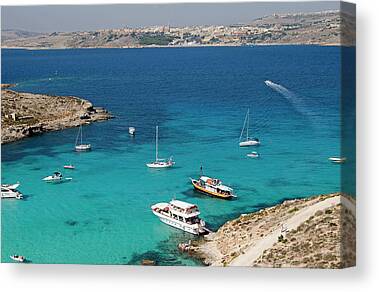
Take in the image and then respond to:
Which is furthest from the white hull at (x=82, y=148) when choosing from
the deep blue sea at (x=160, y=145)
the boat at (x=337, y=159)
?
the boat at (x=337, y=159)

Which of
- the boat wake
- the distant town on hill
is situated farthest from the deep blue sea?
the distant town on hill

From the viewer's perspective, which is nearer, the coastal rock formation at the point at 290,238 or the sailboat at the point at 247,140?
the coastal rock formation at the point at 290,238

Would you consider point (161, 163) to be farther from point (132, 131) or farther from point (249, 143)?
point (249, 143)

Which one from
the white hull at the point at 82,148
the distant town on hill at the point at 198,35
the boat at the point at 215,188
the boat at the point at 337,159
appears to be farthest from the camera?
the white hull at the point at 82,148

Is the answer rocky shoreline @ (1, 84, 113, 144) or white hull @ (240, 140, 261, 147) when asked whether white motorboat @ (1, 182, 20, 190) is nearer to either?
rocky shoreline @ (1, 84, 113, 144)

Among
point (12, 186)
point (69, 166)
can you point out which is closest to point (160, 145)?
→ point (69, 166)

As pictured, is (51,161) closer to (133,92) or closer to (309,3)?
(133,92)

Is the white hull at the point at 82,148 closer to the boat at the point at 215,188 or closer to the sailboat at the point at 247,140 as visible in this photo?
the boat at the point at 215,188
